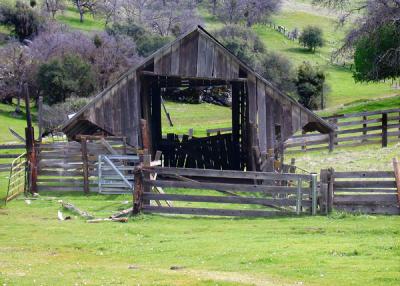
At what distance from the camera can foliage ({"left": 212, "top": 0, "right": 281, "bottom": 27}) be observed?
127 m

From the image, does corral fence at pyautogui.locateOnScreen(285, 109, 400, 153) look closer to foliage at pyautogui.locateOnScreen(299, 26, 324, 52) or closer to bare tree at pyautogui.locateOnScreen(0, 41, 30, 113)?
bare tree at pyautogui.locateOnScreen(0, 41, 30, 113)

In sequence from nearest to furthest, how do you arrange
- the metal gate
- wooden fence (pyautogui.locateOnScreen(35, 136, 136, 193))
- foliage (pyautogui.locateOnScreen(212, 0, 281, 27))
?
1. the metal gate
2. wooden fence (pyautogui.locateOnScreen(35, 136, 136, 193))
3. foliage (pyautogui.locateOnScreen(212, 0, 281, 27))

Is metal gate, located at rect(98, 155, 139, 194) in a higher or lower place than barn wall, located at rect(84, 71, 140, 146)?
lower

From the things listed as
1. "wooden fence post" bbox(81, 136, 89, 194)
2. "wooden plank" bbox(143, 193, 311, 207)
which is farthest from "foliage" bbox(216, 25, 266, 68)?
"wooden plank" bbox(143, 193, 311, 207)

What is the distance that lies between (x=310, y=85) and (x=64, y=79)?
874 inches

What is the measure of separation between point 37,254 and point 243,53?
69.1 meters

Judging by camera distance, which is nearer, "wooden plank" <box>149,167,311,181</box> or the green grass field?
the green grass field

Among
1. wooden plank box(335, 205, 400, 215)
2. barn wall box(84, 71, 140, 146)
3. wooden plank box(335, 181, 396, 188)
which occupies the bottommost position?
wooden plank box(335, 205, 400, 215)

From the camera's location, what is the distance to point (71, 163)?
2895 centimetres

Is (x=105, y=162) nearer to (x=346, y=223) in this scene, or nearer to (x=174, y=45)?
(x=174, y=45)

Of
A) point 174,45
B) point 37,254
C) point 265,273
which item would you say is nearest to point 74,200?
point 174,45

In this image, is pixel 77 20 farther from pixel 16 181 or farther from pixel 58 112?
pixel 16 181

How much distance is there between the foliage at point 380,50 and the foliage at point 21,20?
45935mm

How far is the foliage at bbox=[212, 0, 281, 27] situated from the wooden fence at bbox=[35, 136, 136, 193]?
326 feet
